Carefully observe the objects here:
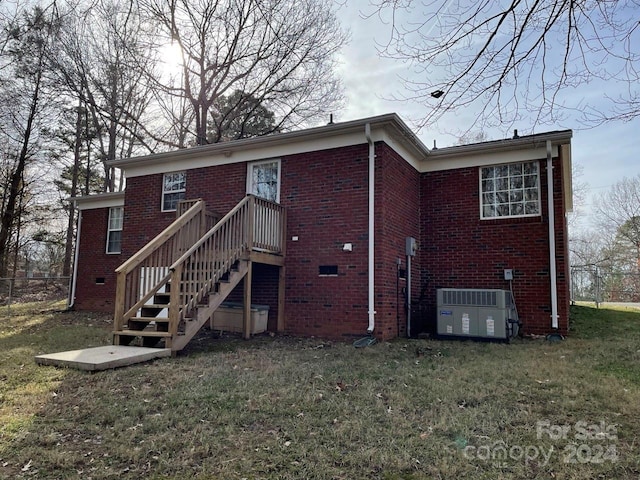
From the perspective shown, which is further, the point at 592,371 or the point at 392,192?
the point at 392,192

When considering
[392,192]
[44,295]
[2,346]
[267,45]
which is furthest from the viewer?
[44,295]

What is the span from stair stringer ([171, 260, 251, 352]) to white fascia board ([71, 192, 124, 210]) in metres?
7.67

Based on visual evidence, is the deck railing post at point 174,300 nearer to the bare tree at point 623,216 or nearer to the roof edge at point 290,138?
the roof edge at point 290,138

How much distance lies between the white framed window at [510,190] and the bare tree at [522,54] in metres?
5.62

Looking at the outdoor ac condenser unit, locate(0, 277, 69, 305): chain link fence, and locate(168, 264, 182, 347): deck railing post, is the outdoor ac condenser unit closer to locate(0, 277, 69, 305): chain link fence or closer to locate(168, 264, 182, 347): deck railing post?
locate(168, 264, 182, 347): deck railing post

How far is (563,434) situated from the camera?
3193mm

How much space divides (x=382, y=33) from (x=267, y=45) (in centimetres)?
1377

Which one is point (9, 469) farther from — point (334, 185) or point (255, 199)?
point (334, 185)

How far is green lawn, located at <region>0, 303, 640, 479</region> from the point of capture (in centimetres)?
272

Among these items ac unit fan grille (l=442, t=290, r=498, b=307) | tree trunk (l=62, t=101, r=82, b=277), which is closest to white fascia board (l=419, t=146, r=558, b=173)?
ac unit fan grille (l=442, t=290, r=498, b=307)

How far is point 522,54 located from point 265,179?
6559mm

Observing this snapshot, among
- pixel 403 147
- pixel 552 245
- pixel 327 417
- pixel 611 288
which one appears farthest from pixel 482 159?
pixel 611 288

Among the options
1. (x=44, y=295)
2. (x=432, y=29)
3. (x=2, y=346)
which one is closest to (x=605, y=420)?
(x=432, y=29)

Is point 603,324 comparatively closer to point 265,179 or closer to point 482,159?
point 482,159
